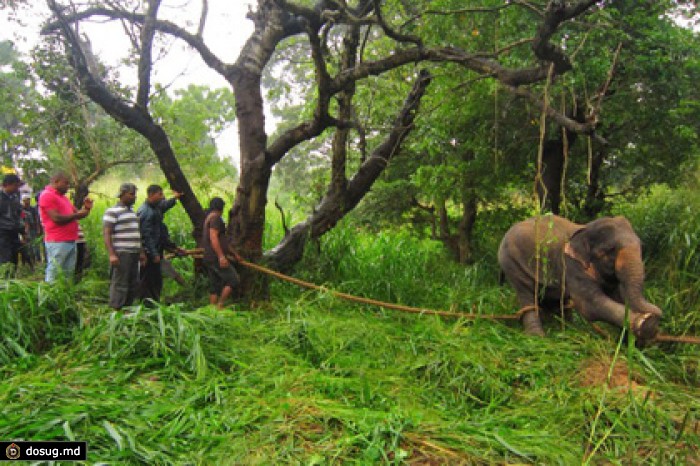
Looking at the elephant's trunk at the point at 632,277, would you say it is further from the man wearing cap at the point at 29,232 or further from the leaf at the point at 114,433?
the man wearing cap at the point at 29,232

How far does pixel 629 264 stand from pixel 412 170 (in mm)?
4422

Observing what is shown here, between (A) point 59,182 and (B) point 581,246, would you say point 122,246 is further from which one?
(B) point 581,246

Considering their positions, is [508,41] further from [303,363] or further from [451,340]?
[303,363]

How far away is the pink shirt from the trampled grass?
69 cm

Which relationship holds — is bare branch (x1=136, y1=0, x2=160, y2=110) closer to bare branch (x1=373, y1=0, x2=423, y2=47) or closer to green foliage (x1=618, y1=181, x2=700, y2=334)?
bare branch (x1=373, y1=0, x2=423, y2=47)

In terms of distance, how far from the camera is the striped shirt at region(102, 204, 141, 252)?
16.3ft

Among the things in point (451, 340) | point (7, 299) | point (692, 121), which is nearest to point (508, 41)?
point (692, 121)

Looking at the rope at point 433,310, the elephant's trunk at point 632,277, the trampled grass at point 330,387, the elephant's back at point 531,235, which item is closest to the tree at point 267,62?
the rope at point 433,310

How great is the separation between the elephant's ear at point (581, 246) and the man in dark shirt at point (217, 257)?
11.0 ft

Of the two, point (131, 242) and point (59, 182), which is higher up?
point (59, 182)

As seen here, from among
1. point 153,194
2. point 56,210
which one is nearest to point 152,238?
point 153,194

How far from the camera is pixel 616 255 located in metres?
4.32

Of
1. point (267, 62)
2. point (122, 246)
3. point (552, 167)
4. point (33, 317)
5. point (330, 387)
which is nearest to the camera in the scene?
point (330, 387)

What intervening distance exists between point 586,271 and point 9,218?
651 centimetres
